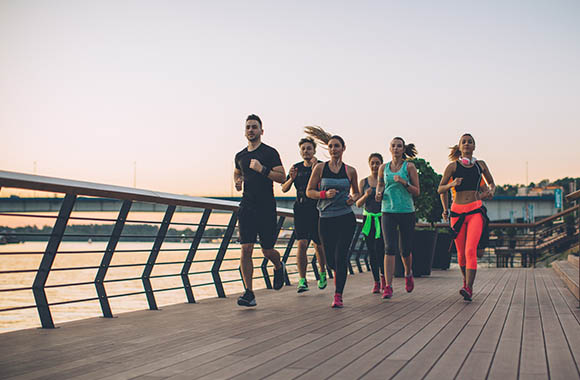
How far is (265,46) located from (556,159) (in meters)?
33.9

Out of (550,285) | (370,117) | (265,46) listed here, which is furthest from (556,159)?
(550,285)

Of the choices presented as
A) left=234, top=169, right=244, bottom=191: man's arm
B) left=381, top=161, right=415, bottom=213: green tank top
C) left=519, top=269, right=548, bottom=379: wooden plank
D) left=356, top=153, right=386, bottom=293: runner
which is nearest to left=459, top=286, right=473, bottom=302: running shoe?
left=519, top=269, right=548, bottom=379: wooden plank

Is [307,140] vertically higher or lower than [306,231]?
higher

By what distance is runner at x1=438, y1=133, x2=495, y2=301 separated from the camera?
6773mm

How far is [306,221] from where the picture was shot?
7.77 m

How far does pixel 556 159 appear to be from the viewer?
48.8 m

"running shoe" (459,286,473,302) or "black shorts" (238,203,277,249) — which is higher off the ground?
"black shorts" (238,203,277,249)

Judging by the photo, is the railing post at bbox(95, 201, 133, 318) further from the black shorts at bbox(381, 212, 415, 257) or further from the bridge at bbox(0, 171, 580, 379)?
the black shorts at bbox(381, 212, 415, 257)

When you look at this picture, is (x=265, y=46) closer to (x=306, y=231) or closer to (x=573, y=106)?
(x=573, y=106)

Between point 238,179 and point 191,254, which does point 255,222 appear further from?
point 191,254

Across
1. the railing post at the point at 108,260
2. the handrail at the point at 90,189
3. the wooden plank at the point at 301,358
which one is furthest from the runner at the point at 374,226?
the wooden plank at the point at 301,358

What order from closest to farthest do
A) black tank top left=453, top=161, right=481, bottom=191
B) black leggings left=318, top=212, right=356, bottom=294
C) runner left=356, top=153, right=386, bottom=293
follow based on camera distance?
black leggings left=318, top=212, right=356, bottom=294
black tank top left=453, top=161, right=481, bottom=191
runner left=356, top=153, right=386, bottom=293

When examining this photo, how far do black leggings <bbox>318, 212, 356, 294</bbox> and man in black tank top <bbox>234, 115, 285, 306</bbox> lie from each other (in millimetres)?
558

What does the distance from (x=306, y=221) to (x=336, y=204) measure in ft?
4.48
